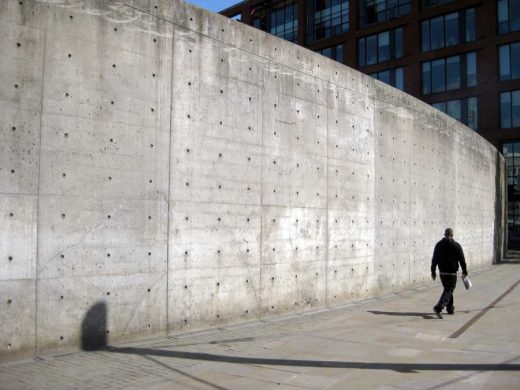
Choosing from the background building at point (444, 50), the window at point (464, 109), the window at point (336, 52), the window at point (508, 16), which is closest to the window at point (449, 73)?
Answer: the background building at point (444, 50)

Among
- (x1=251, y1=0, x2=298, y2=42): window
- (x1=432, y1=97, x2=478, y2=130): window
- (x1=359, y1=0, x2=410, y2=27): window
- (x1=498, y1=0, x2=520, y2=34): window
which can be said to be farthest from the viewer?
(x1=251, y1=0, x2=298, y2=42): window

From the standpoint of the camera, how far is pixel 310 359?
250 inches

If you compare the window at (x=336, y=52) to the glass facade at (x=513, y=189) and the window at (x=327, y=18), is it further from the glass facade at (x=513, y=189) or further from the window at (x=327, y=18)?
the glass facade at (x=513, y=189)

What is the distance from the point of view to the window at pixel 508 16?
120 feet

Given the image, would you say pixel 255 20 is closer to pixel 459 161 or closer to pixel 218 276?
pixel 459 161

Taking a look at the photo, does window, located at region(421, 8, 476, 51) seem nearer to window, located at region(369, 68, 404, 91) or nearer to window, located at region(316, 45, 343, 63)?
window, located at region(369, 68, 404, 91)

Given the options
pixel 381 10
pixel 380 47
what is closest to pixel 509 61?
pixel 380 47

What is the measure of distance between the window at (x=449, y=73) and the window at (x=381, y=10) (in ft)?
15.6

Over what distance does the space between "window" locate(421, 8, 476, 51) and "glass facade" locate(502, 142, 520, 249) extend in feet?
27.4

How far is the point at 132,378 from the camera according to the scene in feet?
17.9

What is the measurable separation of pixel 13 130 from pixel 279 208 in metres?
4.62

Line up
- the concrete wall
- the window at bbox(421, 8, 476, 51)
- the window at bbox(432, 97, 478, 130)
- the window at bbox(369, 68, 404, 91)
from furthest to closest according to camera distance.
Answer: the window at bbox(369, 68, 404, 91) → the window at bbox(421, 8, 476, 51) → the window at bbox(432, 97, 478, 130) → the concrete wall

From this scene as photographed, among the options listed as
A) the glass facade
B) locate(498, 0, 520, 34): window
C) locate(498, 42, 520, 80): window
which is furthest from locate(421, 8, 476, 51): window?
the glass facade

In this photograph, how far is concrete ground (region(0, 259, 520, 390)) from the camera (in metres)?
5.38
